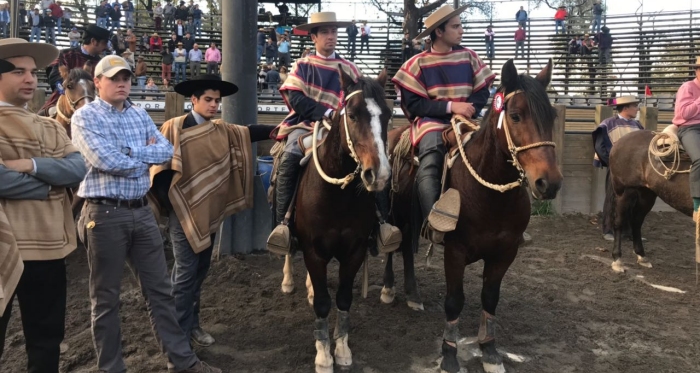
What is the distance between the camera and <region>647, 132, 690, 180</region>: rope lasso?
6660 millimetres

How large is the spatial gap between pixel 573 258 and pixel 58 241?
6332 millimetres

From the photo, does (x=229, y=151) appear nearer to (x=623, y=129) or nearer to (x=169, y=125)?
(x=169, y=125)

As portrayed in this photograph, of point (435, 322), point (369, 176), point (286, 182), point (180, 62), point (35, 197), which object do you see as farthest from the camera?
Answer: point (180, 62)

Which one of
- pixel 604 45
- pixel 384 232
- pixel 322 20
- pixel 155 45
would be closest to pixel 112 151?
pixel 384 232

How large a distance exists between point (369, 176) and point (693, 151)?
4.59 m

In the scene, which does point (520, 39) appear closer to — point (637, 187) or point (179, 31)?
point (179, 31)

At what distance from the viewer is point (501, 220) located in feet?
13.4

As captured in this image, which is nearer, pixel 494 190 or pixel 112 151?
pixel 112 151

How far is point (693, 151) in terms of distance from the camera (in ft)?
20.4

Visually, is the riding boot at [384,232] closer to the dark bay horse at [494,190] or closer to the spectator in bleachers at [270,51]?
the dark bay horse at [494,190]

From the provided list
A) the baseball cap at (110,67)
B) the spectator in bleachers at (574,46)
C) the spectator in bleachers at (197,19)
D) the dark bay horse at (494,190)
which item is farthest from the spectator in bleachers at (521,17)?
the baseball cap at (110,67)

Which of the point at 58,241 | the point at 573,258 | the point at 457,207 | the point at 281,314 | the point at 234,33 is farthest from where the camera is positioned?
the point at 573,258

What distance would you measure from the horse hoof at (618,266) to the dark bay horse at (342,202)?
4062 millimetres

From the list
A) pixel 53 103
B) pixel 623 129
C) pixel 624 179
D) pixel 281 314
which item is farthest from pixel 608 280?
pixel 53 103
